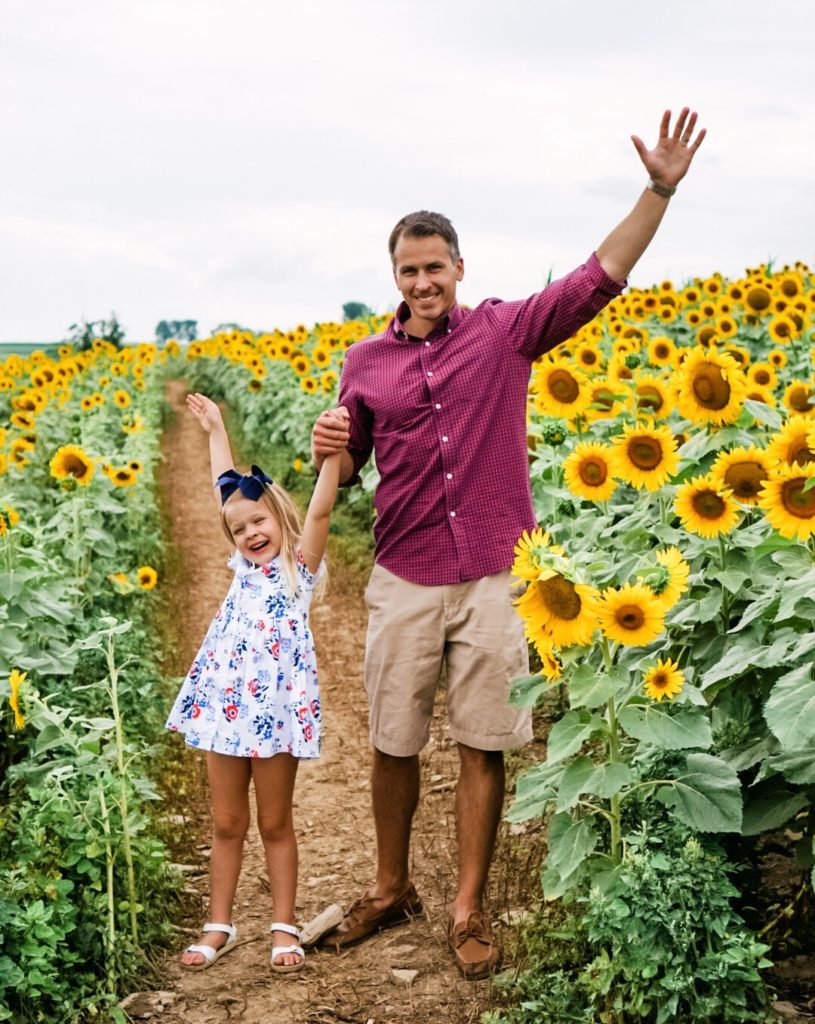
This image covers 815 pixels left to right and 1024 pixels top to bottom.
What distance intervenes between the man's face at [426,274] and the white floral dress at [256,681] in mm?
926

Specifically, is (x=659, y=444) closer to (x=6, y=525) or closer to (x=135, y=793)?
(x=135, y=793)

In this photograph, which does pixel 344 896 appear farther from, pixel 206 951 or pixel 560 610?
pixel 560 610

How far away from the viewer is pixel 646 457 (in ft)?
12.2

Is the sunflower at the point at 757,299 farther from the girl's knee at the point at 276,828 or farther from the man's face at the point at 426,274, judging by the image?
the girl's knee at the point at 276,828

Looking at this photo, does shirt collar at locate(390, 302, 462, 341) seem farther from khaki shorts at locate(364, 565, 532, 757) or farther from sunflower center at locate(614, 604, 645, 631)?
sunflower center at locate(614, 604, 645, 631)

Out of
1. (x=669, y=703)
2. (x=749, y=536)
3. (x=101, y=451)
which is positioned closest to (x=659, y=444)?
(x=749, y=536)

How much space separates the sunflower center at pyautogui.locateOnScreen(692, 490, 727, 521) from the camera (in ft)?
11.4

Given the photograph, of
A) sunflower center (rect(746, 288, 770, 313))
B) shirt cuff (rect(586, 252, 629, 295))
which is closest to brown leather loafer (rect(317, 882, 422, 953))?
shirt cuff (rect(586, 252, 629, 295))

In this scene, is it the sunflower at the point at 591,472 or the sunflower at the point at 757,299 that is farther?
the sunflower at the point at 757,299

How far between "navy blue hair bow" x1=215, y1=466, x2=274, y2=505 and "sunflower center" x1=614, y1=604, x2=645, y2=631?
134cm

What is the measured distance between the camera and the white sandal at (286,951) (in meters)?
3.86

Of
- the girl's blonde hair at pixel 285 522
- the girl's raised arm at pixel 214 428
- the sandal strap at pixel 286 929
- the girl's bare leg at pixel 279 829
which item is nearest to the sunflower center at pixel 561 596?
the girl's blonde hair at pixel 285 522

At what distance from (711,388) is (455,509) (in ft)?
2.84

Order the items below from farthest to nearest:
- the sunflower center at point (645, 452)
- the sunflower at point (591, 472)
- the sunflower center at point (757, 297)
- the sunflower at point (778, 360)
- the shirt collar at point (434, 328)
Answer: the sunflower center at point (757, 297) < the sunflower at point (778, 360) < the shirt collar at point (434, 328) < the sunflower at point (591, 472) < the sunflower center at point (645, 452)
